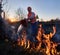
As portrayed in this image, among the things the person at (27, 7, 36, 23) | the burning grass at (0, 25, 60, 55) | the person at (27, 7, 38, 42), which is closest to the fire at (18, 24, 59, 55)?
the burning grass at (0, 25, 60, 55)

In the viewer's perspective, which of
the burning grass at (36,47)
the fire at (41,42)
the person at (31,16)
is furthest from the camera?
the person at (31,16)

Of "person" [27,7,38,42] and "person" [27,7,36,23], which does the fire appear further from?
"person" [27,7,36,23]

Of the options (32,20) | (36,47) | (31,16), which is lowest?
(36,47)

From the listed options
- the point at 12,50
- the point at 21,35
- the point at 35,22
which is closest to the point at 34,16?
the point at 35,22

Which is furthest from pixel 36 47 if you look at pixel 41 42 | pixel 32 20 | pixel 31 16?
pixel 31 16

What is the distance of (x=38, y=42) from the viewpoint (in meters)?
11.1

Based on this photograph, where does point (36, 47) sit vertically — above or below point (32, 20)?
below

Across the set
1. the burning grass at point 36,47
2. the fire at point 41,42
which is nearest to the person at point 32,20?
the fire at point 41,42

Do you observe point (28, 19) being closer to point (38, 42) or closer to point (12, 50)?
point (38, 42)

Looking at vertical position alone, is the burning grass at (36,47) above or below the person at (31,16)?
below

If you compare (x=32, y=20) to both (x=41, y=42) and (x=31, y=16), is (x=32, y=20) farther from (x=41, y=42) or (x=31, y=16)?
(x=41, y=42)

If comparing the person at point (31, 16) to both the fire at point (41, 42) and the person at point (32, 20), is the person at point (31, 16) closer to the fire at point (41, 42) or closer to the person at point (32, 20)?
the person at point (32, 20)

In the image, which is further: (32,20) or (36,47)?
(32,20)

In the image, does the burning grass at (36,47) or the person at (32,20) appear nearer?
the burning grass at (36,47)
